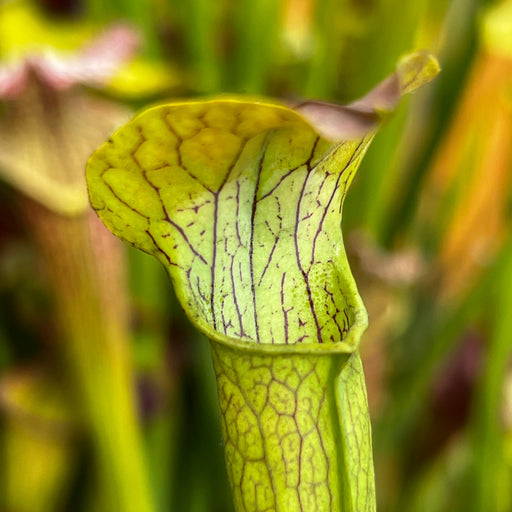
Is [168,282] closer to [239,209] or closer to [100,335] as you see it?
[100,335]

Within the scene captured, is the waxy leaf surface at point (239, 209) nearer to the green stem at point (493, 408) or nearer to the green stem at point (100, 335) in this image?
the green stem at point (100, 335)

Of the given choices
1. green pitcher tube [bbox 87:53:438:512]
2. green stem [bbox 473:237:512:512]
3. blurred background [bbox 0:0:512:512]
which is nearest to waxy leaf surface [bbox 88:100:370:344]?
green pitcher tube [bbox 87:53:438:512]

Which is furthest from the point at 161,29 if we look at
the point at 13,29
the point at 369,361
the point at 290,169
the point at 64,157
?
the point at 290,169

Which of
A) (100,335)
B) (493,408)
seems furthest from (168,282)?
(493,408)

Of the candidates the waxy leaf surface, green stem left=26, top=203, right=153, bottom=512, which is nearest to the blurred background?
green stem left=26, top=203, right=153, bottom=512

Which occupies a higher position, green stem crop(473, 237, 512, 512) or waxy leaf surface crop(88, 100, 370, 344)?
waxy leaf surface crop(88, 100, 370, 344)

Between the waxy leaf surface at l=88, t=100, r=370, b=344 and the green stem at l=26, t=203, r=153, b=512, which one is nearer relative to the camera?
the waxy leaf surface at l=88, t=100, r=370, b=344

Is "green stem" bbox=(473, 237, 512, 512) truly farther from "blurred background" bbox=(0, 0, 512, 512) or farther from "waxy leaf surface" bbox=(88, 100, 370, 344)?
"waxy leaf surface" bbox=(88, 100, 370, 344)

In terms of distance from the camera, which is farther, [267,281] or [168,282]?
[168,282]

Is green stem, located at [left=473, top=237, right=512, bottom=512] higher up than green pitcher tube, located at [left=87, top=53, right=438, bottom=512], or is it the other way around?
green pitcher tube, located at [left=87, top=53, right=438, bottom=512]
